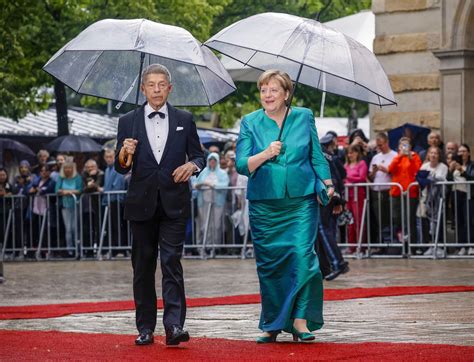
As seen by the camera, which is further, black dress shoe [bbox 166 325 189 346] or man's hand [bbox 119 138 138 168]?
man's hand [bbox 119 138 138 168]

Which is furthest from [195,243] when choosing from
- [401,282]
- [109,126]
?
[109,126]

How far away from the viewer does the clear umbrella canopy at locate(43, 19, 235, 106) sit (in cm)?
1020

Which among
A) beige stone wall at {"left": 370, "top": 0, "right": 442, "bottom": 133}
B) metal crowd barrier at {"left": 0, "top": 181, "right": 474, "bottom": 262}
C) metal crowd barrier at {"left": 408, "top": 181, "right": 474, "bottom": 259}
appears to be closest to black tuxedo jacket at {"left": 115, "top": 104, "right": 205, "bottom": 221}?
metal crowd barrier at {"left": 0, "top": 181, "right": 474, "bottom": 262}

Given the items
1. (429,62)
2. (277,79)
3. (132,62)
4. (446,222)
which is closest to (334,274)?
(446,222)

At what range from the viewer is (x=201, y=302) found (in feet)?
44.4

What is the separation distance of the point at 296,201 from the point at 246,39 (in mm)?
1679

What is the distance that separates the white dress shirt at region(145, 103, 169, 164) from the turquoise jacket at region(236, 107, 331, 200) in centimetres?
53

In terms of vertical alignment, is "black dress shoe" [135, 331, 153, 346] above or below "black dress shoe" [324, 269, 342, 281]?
above

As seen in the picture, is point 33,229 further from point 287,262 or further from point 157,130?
point 287,262

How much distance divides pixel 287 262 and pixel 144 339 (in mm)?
1110

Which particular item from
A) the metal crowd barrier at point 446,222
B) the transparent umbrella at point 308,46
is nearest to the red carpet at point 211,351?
the transparent umbrella at point 308,46

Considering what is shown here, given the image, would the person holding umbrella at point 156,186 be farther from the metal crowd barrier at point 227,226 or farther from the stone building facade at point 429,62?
the stone building facade at point 429,62

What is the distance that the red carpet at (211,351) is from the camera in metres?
8.38

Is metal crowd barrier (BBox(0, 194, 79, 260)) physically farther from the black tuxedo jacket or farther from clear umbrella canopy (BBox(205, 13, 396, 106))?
the black tuxedo jacket
